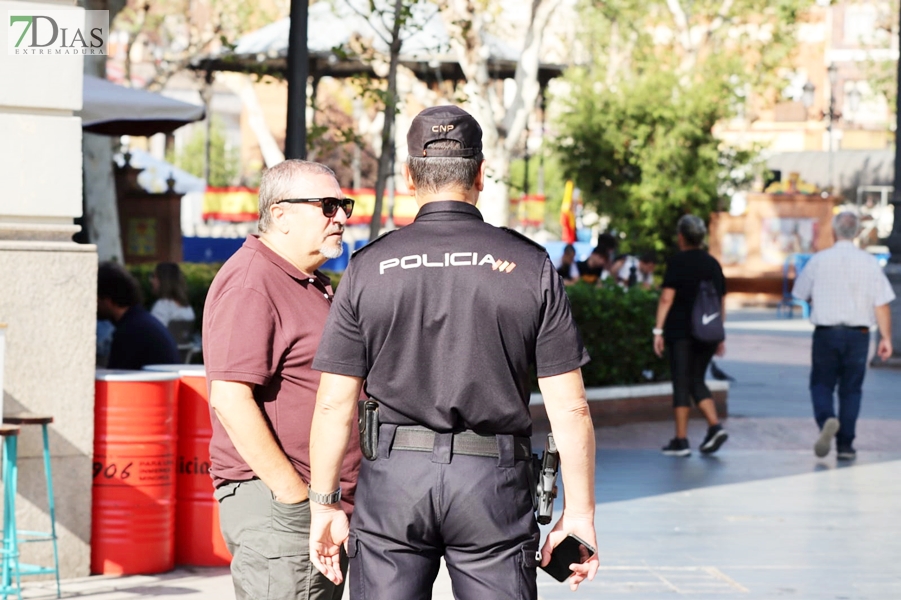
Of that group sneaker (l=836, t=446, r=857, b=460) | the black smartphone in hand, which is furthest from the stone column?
sneaker (l=836, t=446, r=857, b=460)

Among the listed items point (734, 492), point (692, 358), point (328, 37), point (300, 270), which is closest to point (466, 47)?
point (328, 37)

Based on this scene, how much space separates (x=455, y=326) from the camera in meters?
3.73

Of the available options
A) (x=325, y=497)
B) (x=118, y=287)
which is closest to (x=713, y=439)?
(x=118, y=287)

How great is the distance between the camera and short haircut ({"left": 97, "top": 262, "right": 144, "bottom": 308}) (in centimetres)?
814

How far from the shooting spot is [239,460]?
4.30m

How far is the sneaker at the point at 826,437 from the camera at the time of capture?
11461 mm

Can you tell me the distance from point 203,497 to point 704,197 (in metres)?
23.4

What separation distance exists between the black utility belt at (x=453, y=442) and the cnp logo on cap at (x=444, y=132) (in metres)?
0.70

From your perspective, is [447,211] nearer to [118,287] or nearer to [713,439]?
[118,287]

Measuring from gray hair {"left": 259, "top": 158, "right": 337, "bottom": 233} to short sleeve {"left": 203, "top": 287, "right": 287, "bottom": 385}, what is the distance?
34 centimetres

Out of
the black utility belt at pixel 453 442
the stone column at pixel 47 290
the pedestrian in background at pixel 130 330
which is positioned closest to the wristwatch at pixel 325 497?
the black utility belt at pixel 453 442

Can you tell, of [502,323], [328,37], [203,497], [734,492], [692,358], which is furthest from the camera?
[328,37]

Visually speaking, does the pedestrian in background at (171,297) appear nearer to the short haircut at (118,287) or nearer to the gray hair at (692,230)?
the short haircut at (118,287)

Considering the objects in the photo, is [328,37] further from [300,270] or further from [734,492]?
[300,270]
